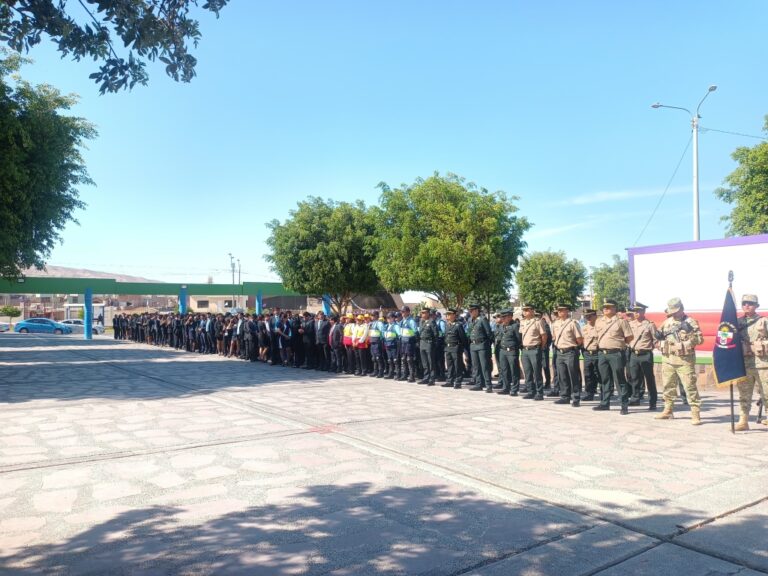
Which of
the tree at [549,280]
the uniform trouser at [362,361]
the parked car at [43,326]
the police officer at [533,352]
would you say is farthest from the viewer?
the tree at [549,280]

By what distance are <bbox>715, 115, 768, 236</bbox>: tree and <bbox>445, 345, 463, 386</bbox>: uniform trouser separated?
18220mm

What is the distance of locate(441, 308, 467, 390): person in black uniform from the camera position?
1282 centimetres

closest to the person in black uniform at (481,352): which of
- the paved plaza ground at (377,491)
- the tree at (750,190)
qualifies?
the paved plaza ground at (377,491)

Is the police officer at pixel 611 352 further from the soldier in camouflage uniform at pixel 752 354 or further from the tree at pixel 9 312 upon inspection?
the tree at pixel 9 312

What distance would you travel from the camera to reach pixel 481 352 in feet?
40.1

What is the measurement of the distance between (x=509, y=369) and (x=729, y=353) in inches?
177

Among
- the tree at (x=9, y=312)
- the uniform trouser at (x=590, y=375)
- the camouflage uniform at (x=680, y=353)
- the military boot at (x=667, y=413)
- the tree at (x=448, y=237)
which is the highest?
the tree at (x=448, y=237)

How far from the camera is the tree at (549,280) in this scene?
161ft

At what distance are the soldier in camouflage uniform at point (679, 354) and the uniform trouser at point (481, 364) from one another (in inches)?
152

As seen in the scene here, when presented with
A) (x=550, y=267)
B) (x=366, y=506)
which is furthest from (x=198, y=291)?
(x=366, y=506)

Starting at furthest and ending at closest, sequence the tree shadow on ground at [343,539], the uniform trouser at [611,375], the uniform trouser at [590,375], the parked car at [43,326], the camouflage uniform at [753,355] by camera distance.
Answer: the parked car at [43,326]
the uniform trouser at [590,375]
the uniform trouser at [611,375]
the camouflage uniform at [753,355]
the tree shadow on ground at [343,539]

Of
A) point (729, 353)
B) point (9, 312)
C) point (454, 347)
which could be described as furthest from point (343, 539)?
point (9, 312)

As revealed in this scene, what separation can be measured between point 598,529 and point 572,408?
5793mm

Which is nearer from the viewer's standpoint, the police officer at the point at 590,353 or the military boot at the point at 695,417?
the military boot at the point at 695,417
